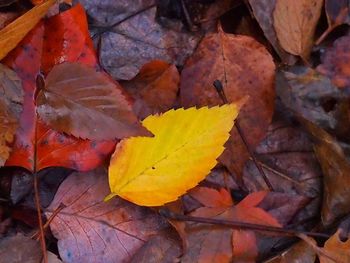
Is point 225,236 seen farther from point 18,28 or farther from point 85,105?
point 18,28

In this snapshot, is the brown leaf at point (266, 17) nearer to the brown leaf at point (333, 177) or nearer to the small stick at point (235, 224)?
the brown leaf at point (333, 177)

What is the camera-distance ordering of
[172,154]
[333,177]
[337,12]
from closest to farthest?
[172,154] → [333,177] → [337,12]

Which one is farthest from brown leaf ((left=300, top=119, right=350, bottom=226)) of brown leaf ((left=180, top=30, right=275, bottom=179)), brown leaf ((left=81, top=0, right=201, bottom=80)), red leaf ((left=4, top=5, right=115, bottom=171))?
red leaf ((left=4, top=5, right=115, bottom=171))

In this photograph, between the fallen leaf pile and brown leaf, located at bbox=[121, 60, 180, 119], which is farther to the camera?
brown leaf, located at bbox=[121, 60, 180, 119]

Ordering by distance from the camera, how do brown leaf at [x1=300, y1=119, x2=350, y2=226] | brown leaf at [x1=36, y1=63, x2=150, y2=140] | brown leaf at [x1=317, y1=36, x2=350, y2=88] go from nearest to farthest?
brown leaf at [x1=36, y1=63, x2=150, y2=140] < brown leaf at [x1=300, y1=119, x2=350, y2=226] < brown leaf at [x1=317, y1=36, x2=350, y2=88]

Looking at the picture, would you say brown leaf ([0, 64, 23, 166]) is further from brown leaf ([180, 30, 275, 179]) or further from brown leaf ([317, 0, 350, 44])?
brown leaf ([317, 0, 350, 44])

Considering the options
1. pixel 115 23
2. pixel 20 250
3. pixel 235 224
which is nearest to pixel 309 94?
pixel 235 224

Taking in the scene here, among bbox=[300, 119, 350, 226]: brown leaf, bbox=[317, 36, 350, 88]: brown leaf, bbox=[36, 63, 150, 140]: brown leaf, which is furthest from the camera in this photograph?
bbox=[317, 36, 350, 88]: brown leaf
